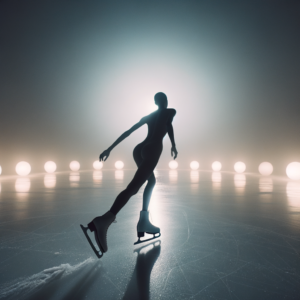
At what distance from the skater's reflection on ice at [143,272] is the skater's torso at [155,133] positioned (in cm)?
79

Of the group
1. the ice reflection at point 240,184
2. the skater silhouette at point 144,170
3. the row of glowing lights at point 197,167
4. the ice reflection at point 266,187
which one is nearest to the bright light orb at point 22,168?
the row of glowing lights at point 197,167

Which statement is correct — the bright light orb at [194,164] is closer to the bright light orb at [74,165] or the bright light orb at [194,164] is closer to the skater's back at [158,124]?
the bright light orb at [74,165]

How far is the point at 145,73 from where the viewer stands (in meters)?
Answer: 11.3

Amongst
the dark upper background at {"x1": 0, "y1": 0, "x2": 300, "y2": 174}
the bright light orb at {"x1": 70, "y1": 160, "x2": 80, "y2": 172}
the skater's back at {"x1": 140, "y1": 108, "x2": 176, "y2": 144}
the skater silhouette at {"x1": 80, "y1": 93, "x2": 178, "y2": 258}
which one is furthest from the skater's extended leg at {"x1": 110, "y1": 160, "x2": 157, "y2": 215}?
the bright light orb at {"x1": 70, "y1": 160, "x2": 80, "y2": 172}

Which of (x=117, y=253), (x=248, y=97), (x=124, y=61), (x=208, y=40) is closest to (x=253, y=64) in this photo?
(x=248, y=97)

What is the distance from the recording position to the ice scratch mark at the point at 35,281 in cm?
98

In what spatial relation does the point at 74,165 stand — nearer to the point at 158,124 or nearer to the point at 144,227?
the point at 144,227

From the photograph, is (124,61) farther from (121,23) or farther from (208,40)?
(208,40)

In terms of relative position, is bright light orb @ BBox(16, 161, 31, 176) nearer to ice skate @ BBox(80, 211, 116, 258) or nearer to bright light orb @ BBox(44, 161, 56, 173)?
bright light orb @ BBox(44, 161, 56, 173)

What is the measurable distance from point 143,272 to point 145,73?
1161 cm

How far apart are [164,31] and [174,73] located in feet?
7.54

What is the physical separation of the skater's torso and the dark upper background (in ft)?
32.0

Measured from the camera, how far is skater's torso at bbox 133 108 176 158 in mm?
1519

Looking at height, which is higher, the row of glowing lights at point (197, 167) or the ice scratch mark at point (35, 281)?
the row of glowing lights at point (197, 167)
